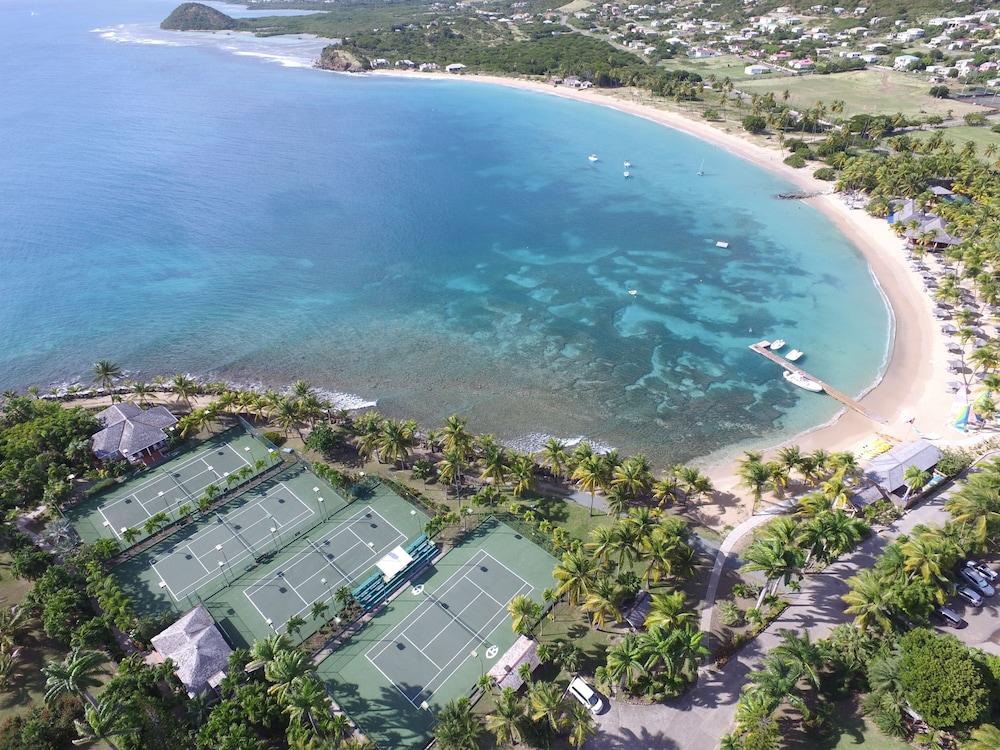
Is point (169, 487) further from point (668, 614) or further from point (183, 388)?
point (668, 614)

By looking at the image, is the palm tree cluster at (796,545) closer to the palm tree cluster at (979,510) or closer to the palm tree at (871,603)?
the palm tree at (871,603)

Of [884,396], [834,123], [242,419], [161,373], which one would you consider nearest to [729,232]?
[884,396]

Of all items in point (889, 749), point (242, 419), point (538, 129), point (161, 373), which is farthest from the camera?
point (538, 129)

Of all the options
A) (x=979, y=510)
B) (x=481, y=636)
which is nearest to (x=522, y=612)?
(x=481, y=636)

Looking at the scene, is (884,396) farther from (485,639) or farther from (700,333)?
(485,639)

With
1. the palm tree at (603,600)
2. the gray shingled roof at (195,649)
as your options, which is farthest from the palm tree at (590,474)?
the gray shingled roof at (195,649)

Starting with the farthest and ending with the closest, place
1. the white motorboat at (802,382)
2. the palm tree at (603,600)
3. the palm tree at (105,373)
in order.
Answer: the white motorboat at (802,382) < the palm tree at (105,373) < the palm tree at (603,600)

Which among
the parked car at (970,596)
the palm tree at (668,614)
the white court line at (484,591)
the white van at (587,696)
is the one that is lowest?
the white court line at (484,591)
